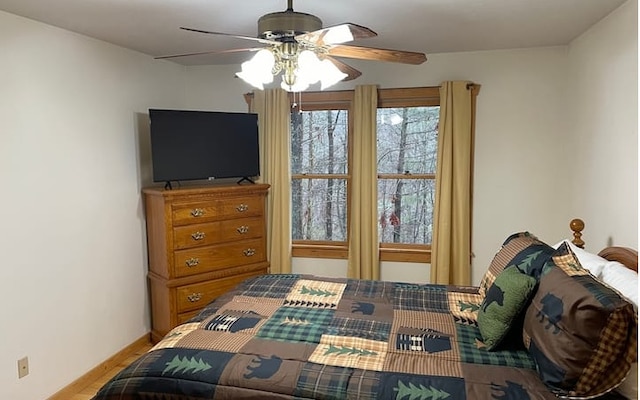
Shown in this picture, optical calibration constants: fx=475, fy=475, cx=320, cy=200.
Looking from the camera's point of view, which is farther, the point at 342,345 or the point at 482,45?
the point at 482,45

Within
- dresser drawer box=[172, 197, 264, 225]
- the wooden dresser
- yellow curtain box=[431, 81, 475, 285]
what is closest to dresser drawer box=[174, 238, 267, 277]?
the wooden dresser

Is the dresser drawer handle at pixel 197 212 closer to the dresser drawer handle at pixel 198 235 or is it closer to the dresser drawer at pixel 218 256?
the dresser drawer handle at pixel 198 235

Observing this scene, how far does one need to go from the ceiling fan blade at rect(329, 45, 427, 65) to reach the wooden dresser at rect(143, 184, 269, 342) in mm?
1825

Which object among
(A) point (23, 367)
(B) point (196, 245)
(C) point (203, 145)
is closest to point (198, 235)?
(B) point (196, 245)

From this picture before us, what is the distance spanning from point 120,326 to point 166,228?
824 mm

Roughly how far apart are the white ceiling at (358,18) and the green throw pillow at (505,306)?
57.0 inches

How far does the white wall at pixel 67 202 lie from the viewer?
2.67m

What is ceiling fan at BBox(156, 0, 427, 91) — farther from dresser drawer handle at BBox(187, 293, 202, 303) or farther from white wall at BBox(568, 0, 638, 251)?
dresser drawer handle at BBox(187, 293, 202, 303)

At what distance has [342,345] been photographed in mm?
2039

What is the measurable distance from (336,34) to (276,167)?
234 centimetres

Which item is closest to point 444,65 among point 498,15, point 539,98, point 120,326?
point 539,98

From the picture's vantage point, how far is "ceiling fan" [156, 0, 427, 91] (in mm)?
1942

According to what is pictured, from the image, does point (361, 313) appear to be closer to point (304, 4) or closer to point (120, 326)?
point (304, 4)

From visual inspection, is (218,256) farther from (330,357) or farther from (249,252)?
(330,357)
